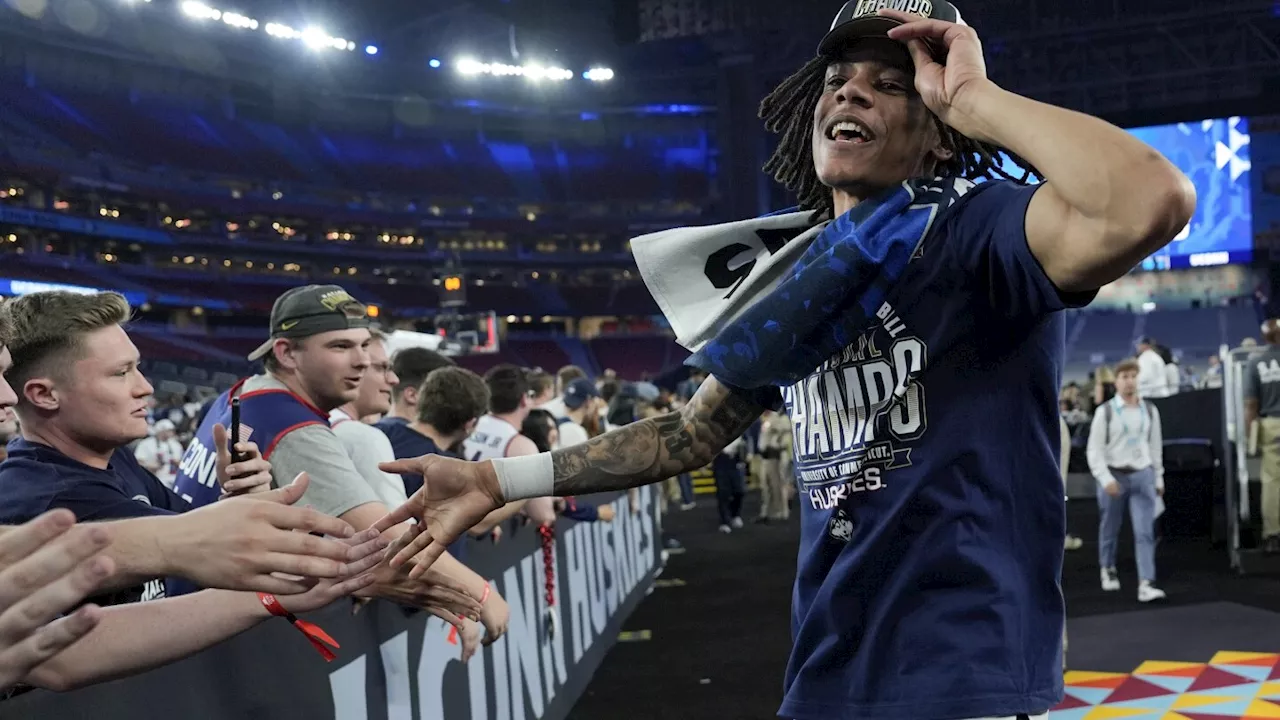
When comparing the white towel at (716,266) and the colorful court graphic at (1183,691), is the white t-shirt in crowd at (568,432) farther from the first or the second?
the white towel at (716,266)

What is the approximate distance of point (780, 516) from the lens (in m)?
17.1

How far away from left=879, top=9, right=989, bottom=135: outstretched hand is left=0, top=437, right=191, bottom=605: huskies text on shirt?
2.17m

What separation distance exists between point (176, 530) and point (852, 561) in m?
1.13

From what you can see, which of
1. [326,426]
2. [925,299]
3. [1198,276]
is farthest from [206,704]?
[1198,276]

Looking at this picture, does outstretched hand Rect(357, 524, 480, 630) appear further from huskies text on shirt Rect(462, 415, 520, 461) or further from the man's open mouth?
huskies text on shirt Rect(462, 415, 520, 461)

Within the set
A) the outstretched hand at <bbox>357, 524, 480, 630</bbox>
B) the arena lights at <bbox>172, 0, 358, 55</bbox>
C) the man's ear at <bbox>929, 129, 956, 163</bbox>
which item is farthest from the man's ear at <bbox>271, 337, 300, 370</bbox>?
the arena lights at <bbox>172, 0, 358, 55</bbox>

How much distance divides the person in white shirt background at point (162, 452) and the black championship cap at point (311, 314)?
10.6 meters

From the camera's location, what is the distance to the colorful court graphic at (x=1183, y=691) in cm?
562

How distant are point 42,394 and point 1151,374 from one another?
15563mm

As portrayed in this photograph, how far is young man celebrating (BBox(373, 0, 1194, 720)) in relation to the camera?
166 cm

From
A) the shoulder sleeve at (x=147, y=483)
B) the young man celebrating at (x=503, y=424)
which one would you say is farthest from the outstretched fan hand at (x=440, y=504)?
the young man celebrating at (x=503, y=424)

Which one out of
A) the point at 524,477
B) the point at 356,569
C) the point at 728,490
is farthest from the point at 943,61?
the point at 728,490

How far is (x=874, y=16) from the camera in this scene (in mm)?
1919

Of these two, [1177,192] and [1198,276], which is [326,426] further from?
[1198,276]
